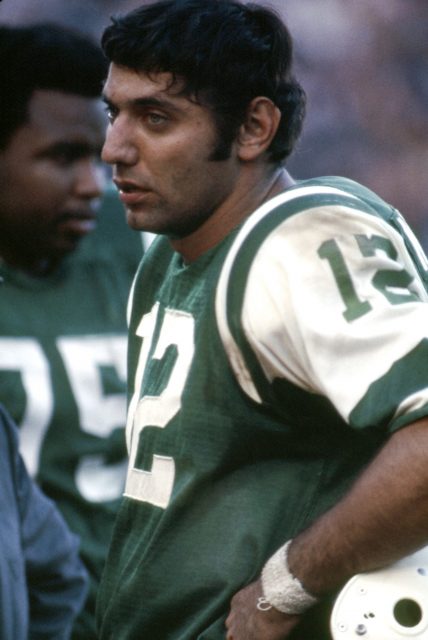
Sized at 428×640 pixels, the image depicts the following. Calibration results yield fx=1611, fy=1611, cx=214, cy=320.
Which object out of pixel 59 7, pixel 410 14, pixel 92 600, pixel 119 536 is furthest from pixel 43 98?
pixel 410 14

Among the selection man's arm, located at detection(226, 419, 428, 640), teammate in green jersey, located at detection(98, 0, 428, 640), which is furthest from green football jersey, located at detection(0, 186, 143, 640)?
man's arm, located at detection(226, 419, 428, 640)

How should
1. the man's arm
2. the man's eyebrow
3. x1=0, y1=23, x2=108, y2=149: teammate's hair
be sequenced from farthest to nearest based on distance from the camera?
x1=0, y1=23, x2=108, y2=149: teammate's hair < the man's eyebrow < the man's arm

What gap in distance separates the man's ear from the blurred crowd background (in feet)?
13.4

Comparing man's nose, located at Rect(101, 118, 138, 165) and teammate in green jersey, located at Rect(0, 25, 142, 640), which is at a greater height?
man's nose, located at Rect(101, 118, 138, 165)

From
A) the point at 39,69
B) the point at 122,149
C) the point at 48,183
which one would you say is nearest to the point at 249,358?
the point at 122,149

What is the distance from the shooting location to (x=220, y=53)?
275 cm

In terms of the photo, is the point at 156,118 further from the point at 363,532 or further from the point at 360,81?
the point at 360,81

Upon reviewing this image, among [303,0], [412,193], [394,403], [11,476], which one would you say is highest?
[394,403]

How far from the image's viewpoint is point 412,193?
7164 millimetres

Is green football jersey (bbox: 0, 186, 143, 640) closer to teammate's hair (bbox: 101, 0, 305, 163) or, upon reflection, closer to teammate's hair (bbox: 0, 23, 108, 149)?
teammate's hair (bbox: 0, 23, 108, 149)

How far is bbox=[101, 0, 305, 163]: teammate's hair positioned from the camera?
2.73m

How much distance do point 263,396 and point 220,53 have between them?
64 centimetres

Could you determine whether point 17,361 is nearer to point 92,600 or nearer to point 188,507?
point 92,600

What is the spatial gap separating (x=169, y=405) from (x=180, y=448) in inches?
3.0
